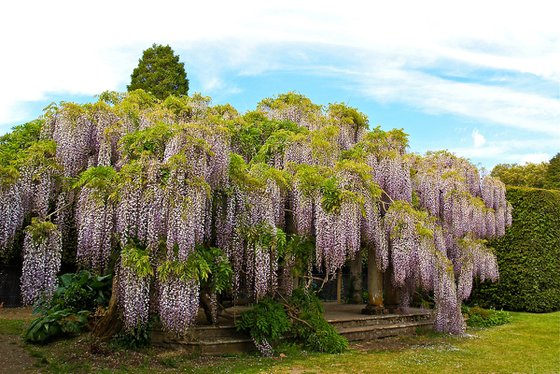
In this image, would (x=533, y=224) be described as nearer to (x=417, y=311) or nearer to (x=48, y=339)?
(x=417, y=311)

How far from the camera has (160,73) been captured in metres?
25.5

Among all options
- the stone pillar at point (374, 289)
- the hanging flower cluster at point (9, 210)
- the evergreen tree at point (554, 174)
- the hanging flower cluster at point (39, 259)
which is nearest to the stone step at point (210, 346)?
the hanging flower cluster at point (39, 259)

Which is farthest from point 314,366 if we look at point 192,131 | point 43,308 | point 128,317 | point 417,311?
point 417,311

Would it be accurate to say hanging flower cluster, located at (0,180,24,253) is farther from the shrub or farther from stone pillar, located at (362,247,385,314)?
stone pillar, located at (362,247,385,314)

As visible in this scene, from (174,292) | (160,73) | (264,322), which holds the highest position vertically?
(160,73)

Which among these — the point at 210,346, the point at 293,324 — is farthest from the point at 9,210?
the point at 293,324

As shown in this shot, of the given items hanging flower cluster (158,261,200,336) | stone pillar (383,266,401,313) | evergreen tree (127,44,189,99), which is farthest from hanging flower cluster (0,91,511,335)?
evergreen tree (127,44,189,99)

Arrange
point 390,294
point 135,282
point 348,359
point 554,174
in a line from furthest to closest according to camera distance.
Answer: point 554,174 → point 390,294 → point 348,359 → point 135,282

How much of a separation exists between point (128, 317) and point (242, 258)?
88.0 inches

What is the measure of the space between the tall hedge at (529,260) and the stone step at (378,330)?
508cm

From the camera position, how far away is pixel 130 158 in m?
9.01

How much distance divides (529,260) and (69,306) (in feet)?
46.3

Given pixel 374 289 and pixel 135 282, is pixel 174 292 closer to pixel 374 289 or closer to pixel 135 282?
pixel 135 282

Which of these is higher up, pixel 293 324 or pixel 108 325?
pixel 108 325
